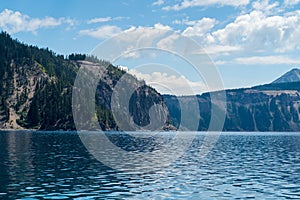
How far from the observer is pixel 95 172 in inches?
2357

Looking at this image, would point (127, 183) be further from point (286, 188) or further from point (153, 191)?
point (286, 188)

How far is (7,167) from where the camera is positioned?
61219mm

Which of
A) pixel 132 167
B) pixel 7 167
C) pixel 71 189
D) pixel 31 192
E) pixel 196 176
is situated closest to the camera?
pixel 31 192

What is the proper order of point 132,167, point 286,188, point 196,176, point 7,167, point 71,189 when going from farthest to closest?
1. point 132,167
2. point 7,167
3. point 196,176
4. point 286,188
5. point 71,189

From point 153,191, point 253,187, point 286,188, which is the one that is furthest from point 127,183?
point 286,188

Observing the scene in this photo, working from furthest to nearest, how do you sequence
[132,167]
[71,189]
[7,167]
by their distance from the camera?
[132,167]
[7,167]
[71,189]

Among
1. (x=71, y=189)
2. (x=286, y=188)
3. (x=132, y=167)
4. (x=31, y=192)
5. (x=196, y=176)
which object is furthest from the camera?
(x=132, y=167)

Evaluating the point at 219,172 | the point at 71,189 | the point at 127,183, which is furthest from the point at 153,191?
the point at 219,172

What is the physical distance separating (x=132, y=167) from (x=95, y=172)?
9.01 m

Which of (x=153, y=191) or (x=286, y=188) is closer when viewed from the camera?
(x=153, y=191)

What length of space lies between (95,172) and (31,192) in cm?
1870

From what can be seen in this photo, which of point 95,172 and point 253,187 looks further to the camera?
point 95,172

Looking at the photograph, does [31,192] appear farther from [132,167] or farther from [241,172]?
[241,172]

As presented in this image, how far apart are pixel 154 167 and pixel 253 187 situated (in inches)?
892
